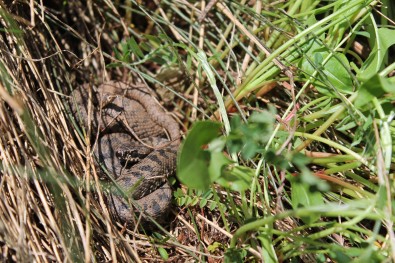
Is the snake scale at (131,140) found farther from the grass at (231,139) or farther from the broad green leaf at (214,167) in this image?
the broad green leaf at (214,167)

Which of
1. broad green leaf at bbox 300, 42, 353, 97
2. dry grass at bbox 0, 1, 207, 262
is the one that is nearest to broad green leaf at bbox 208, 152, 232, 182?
dry grass at bbox 0, 1, 207, 262

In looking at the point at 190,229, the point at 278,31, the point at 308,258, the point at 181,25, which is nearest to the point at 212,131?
the point at 308,258

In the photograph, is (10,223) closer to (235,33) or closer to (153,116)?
(153,116)

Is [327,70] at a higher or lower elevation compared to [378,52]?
lower

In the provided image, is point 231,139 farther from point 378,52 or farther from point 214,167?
point 378,52

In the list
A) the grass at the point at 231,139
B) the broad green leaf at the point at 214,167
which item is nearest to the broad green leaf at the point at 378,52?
the grass at the point at 231,139

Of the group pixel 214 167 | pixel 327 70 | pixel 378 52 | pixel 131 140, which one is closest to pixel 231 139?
pixel 214 167

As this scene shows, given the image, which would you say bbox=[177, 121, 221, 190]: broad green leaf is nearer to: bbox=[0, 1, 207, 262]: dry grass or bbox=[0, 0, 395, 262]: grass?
bbox=[0, 0, 395, 262]: grass

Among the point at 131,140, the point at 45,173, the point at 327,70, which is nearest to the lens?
the point at 45,173
